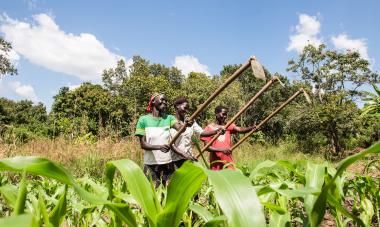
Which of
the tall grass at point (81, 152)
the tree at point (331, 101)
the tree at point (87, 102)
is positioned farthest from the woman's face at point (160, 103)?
the tree at point (87, 102)

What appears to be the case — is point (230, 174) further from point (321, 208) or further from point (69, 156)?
point (69, 156)

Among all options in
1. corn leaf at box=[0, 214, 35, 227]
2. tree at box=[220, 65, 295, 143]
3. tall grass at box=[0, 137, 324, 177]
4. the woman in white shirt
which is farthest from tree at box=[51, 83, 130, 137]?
corn leaf at box=[0, 214, 35, 227]

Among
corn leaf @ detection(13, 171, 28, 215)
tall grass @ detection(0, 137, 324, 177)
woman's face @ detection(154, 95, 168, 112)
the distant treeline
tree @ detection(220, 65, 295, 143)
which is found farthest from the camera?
tree @ detection(220, 65, 295, 143)

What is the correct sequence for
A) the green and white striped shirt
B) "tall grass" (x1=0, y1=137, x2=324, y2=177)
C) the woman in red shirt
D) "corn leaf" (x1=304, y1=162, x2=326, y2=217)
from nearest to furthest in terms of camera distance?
"corn leaf" (x1=304, y1=162, x2=326, y2=217) → the green and white striped shirt → the woman in red shirt → "tall grass" (x1=0, y1=137, x2=324, y2=177)

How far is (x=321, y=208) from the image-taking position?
681 millimetres

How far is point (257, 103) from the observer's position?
93.8 ft

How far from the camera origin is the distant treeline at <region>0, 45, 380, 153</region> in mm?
19062

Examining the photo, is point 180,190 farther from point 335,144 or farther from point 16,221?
point 335,144

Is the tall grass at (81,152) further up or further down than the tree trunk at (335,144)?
further down

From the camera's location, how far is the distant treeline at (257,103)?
1906 cm

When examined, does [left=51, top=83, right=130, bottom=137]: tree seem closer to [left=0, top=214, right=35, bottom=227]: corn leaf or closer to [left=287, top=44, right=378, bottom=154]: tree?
[left=287, top=44, right=378, bottom=154]: tree

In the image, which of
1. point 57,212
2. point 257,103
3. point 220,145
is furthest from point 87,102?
point 57,212

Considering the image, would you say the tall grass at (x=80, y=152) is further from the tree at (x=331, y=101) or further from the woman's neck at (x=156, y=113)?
the tree at (x=331, y=101)

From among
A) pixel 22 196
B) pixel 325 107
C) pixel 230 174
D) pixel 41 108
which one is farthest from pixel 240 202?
pixel 41 108
